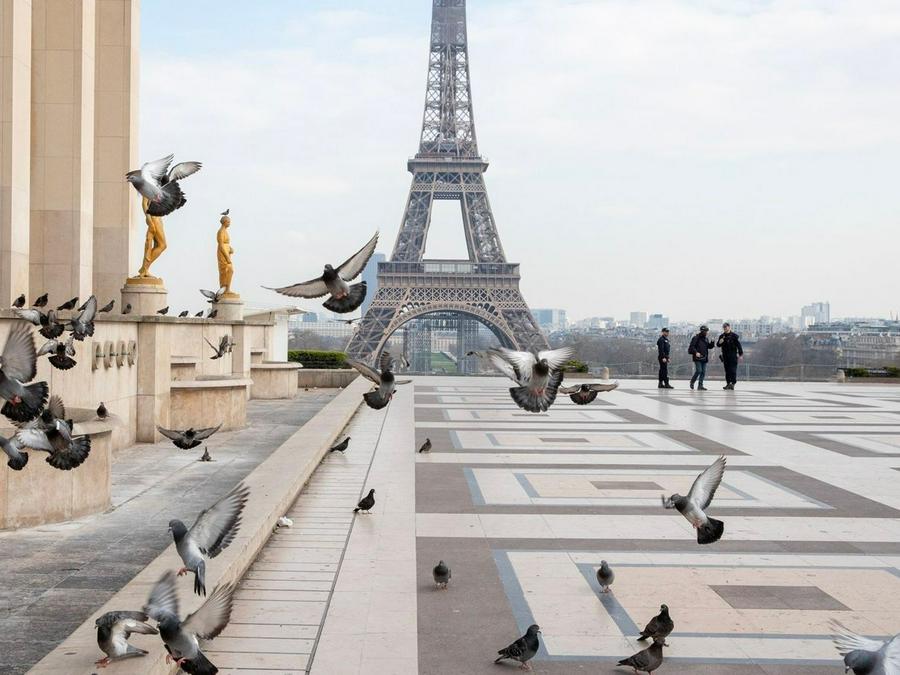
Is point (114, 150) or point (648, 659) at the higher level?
point (114, 150)

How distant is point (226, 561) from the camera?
22.9ft

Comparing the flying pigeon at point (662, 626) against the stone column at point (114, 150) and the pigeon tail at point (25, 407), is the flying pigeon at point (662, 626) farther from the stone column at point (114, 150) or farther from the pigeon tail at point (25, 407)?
the stone column at point (114, 150)

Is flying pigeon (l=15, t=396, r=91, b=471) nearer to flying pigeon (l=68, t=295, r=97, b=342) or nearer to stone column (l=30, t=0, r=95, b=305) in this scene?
flying pigeon (l=68, t=295, r=97, b=342)

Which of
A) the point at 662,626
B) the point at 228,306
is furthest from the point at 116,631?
the point at 228,306

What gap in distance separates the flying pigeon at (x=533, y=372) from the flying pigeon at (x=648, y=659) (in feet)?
4.72

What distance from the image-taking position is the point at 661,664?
6.00 meters

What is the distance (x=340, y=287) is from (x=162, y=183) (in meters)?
2.05

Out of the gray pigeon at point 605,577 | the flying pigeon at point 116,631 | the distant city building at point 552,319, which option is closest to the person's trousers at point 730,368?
the gray pigeon at point 605,577

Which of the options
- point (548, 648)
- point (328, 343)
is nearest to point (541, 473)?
point (548, 648)

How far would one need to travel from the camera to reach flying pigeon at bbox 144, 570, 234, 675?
4.65 metres

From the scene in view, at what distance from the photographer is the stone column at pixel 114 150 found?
2259 centimetres

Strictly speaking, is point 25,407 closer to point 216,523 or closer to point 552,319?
point 216,523

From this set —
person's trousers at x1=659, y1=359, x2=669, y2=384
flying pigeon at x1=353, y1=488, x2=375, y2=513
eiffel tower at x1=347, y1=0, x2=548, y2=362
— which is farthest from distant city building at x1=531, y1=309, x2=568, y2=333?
flying pigeon at x1=353, y1=488, x2=375, y2=513

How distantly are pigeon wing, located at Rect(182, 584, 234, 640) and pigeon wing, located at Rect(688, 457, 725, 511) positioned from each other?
9.59 feet
